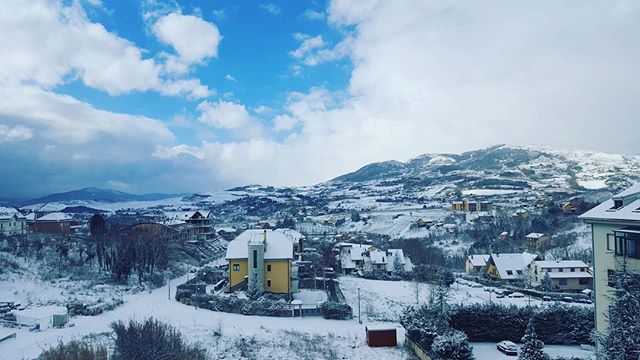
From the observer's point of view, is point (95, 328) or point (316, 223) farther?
point (316, 223)

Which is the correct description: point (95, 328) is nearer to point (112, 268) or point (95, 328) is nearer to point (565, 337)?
point (112, 268)

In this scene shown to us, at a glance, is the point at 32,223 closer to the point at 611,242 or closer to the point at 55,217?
the point at 55,217

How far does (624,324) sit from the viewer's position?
1403cm

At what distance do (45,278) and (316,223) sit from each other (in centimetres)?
8246

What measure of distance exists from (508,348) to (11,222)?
7337 cm

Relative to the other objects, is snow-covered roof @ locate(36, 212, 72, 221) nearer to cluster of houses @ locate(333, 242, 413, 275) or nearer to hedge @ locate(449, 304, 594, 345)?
cluster of houses @ locate(333, 242, 413, 275)

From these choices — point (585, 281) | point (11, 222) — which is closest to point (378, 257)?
point (585, 281)

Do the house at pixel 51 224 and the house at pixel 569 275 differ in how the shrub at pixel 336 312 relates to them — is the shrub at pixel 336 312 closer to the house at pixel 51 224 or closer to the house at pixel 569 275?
the house at pixel 569 275

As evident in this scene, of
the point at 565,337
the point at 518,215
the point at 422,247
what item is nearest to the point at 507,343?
the point at 565,337

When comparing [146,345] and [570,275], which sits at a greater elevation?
[146,345]

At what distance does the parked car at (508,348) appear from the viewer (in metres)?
22.4

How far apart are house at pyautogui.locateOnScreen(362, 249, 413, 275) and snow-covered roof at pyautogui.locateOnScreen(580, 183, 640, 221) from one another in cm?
4016

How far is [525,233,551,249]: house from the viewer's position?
239 feet

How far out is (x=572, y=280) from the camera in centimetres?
Answer: 5022
